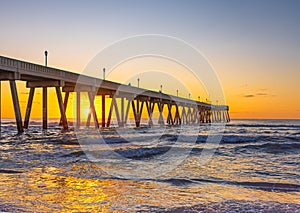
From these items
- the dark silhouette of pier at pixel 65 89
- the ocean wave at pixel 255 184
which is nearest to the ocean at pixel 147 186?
the ocean wave at pixel 255 184

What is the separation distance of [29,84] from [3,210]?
31509 millimetres

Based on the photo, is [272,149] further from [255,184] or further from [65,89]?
[65,89]

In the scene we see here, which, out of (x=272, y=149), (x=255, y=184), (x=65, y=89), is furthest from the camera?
(x=65, y=89)

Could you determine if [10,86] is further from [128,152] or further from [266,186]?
[266,186]

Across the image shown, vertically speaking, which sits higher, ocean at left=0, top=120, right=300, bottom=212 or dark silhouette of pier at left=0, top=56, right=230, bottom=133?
dark silhouette of pier at left=0, top=56, right=230, bottom=133

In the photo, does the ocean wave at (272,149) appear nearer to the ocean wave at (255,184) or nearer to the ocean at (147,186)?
the ocean at (147,186)

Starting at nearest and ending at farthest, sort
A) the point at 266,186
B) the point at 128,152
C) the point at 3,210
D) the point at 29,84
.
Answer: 1. the point at 3,210
2. the point at 266,186
3. the point at 128,152
4. the point at 29,84

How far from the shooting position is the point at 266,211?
5.27 m

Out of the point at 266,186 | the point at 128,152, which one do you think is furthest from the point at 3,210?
the point at 128,152

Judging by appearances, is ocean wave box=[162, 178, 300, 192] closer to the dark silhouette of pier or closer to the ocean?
the ocean

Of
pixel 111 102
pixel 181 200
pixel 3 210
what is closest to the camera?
pixel 3 210

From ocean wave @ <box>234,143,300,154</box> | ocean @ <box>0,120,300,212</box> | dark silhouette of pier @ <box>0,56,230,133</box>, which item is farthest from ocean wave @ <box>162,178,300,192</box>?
dark silhouette of pier @ <box>0,56,230,133</box>

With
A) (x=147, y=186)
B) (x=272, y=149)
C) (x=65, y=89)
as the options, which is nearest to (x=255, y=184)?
(x=147, y=186)

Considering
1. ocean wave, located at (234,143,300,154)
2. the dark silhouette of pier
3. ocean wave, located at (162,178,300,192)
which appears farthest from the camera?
the dark silhouette of pier
